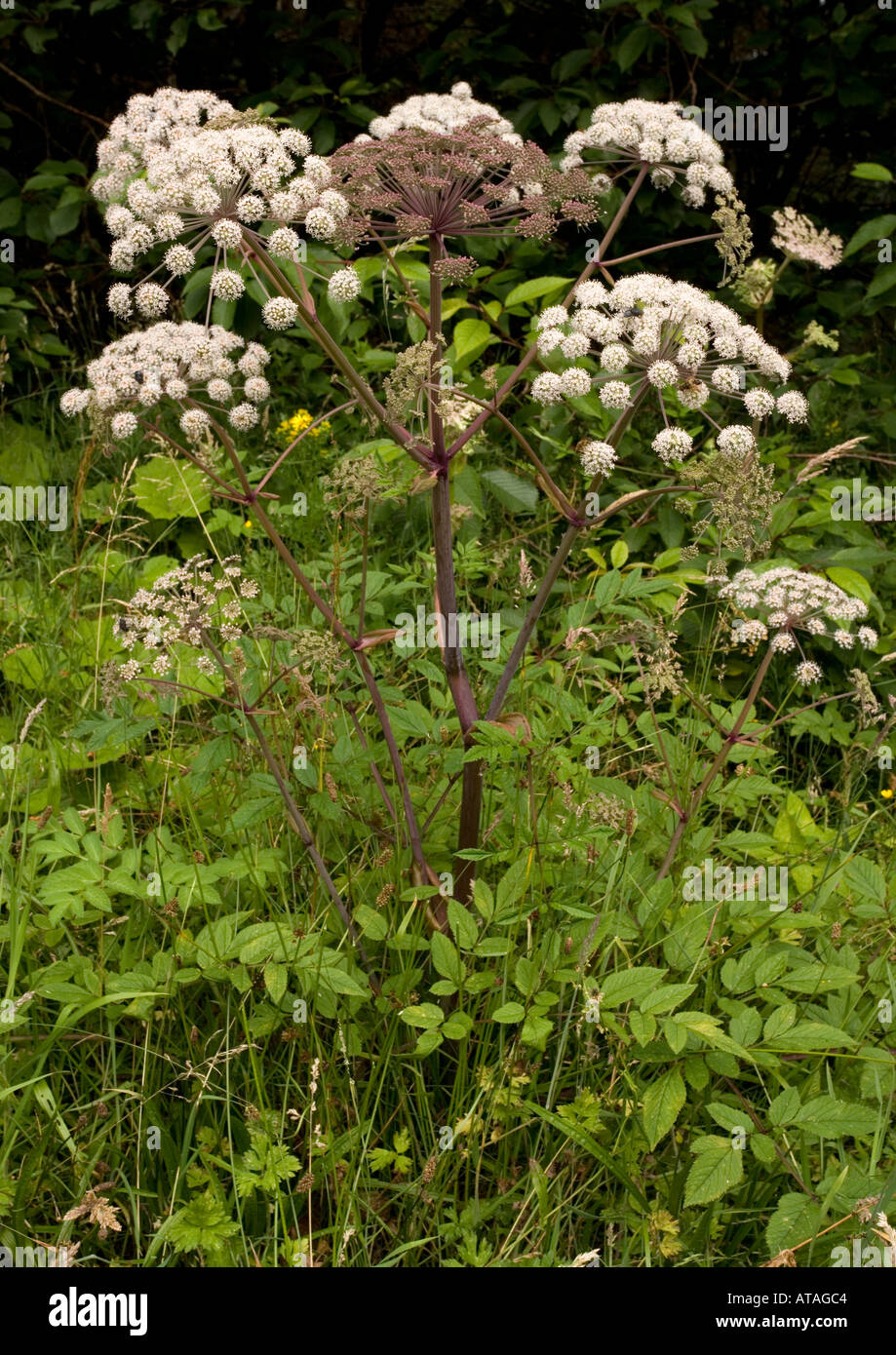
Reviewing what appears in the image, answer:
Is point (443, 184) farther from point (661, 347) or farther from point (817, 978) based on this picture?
point (817, 978)

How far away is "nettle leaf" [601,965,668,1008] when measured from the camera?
1924 mm

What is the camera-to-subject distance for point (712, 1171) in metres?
1.84

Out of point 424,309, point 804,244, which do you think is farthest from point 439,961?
point 804,244

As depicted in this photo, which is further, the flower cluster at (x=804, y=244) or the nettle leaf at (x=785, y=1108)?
the flower cluster at (x=804, y=244)

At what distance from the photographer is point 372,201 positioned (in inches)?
75.5

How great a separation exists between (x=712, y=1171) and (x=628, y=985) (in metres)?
0.32

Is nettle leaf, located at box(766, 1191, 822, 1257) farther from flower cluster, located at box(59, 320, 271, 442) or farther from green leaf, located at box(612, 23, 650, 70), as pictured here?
green leaf, located at box(612, 23, 650, 70)

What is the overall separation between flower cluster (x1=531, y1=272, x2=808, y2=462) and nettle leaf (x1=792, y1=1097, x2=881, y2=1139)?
3.69ft

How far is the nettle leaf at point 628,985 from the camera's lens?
192 centimetres

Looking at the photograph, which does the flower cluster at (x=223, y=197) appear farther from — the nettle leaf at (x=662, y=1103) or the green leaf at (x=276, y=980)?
the nettle leaf at (x=662, y=1103)

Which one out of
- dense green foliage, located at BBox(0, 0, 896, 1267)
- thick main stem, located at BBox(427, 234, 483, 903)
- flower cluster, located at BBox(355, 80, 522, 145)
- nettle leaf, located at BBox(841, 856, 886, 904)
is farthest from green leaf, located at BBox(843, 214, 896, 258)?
nettle leaf, located at BBox(841, 856, 886, 904)

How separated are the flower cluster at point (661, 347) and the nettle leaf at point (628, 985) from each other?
0.89m

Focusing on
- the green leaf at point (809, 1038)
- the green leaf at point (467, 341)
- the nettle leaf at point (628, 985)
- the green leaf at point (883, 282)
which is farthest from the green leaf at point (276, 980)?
the green leaf at point (883, 282)
